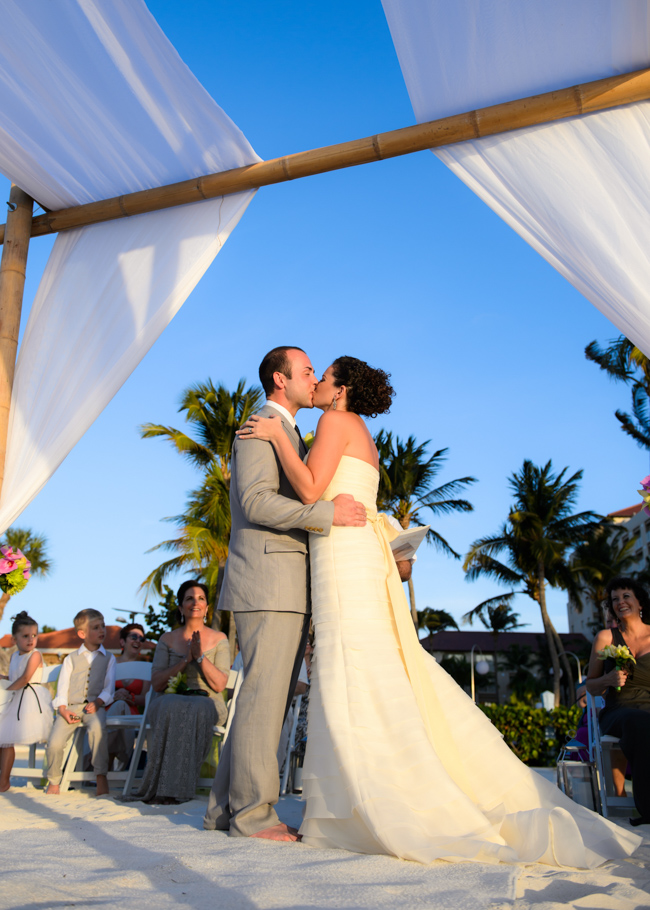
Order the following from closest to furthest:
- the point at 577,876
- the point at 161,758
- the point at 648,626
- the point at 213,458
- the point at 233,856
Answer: the point at 577,876, the point at 233,856, the point at 161,758, the point at 648,626, the point at 213,458

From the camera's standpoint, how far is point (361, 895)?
6.35 ft

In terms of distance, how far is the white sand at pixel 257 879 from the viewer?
1.84 metres

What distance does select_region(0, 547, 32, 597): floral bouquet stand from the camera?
5008 mm

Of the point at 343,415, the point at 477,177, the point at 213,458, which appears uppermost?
the point at 213,458

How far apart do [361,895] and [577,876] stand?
29.8 inches

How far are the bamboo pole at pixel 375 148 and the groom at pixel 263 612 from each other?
2.32 meters

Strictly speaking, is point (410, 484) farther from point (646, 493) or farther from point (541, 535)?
point (646, 493)

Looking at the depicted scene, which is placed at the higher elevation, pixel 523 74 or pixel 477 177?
pixel 523 74

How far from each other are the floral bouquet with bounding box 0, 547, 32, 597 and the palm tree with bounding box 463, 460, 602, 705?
2938 centimetres

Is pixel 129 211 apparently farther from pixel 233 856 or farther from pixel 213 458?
pixel 213 458

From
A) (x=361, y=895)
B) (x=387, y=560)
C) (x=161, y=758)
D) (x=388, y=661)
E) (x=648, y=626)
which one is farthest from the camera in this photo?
(x=648, y=626)

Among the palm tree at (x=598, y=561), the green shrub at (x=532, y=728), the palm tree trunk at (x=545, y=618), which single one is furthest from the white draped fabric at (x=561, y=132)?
the palm tree at (x=598, y=561)

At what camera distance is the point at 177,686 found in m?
4.93

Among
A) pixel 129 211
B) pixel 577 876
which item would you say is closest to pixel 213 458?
pixel 129 211
